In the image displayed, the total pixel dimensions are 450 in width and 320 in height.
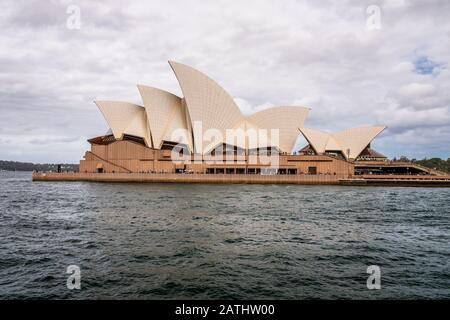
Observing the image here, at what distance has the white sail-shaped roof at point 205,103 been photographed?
58.3 metres

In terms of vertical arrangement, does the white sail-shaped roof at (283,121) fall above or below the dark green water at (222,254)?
above

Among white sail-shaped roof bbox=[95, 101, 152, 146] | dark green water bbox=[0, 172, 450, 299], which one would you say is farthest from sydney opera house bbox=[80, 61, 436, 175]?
dark green water bbox=[0, 172, 450, 299]


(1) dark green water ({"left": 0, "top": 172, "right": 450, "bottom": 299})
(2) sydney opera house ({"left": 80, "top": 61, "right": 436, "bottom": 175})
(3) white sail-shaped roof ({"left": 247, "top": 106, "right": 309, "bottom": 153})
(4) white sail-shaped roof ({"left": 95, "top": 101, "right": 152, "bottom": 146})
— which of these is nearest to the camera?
(1) dark green water ({"left": 0, "top": 172, "right": 450, "bottom": 299})

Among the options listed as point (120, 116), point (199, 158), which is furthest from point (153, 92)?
point (199, 158)

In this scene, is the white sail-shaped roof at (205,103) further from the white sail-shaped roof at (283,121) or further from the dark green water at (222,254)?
the dark green water at (222,254)

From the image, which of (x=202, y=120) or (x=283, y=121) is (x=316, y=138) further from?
(x=202, y=120)

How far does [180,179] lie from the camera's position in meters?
56.0

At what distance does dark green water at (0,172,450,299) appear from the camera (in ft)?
31.4

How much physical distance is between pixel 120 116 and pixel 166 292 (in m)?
58.8

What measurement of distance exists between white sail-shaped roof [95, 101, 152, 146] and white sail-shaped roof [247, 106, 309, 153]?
68.1 feet

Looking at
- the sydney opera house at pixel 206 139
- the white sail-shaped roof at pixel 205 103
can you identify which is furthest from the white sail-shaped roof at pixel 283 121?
the white sail-shaped roof at pixel 205 103

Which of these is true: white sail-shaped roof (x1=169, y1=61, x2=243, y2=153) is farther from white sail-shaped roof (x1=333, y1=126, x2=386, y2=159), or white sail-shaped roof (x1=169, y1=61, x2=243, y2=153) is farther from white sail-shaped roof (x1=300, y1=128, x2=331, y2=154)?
white sail-shaped roof (x1=333, y1=126, x2=386, y2=159)

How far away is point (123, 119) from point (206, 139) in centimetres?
1615

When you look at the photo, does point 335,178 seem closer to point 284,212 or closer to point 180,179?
point 180,179
